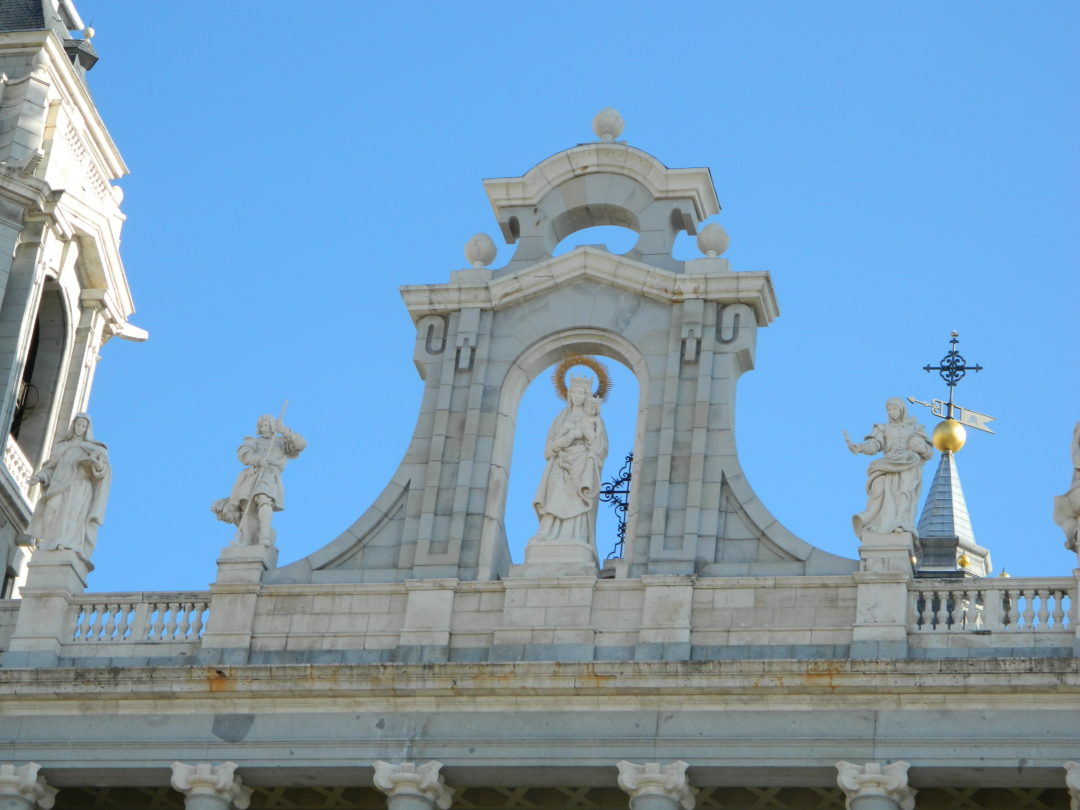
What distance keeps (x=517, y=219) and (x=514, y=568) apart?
4638 millimetres

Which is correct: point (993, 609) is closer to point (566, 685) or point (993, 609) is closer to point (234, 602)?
point (566, 685)

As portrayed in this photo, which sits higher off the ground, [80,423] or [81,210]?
[81,210]

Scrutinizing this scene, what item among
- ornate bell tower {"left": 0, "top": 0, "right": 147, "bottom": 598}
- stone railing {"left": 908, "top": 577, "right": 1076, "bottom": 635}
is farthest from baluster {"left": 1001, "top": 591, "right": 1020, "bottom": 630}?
ornate bell tower {"left": 0, "top": 0, "right": 147, "bottom": 598}

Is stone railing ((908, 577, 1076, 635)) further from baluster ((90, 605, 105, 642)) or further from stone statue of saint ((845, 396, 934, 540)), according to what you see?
baluster ((90, 605, 105, 642))

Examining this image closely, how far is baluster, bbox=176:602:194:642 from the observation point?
108 ft

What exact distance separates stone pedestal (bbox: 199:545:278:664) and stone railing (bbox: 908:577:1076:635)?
697 cm

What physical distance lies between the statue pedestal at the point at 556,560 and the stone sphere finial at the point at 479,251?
12.7 feet

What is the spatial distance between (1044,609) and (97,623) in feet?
33.2

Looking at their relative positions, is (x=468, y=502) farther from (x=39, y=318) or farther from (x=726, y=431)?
(x=39, y=318)

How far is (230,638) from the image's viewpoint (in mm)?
32406

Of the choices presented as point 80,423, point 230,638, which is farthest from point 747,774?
point 80,423

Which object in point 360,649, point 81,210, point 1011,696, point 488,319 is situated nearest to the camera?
point 1011,696

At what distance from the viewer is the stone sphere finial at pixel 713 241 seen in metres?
34.0

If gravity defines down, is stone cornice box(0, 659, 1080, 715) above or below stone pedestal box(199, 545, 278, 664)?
below
